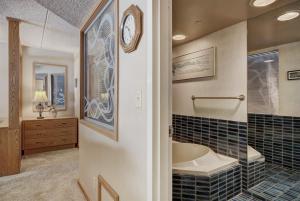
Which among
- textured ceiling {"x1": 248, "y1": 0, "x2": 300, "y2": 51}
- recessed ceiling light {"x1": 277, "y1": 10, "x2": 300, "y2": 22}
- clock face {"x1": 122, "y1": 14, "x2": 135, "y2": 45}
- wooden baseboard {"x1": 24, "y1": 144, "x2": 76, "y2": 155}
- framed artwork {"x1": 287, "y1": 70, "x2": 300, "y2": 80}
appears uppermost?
recessed ceiling light {"x1": 277, "y1": 10, "x2": 300, "y2": 22}

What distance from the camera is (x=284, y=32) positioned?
2250 millimetres

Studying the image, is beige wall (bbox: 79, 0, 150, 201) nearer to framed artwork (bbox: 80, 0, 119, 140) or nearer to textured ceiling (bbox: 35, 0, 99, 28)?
framed artwork (bbox: 80, 0, 119, 140)

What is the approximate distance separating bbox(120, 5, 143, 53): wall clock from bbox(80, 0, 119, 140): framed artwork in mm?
128

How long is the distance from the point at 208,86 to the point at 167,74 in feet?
5.16

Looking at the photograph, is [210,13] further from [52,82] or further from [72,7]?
[52,82]

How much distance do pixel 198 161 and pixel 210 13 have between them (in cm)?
148

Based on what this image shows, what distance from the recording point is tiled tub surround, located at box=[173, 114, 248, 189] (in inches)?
76.2

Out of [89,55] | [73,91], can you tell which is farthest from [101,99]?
[73,91]

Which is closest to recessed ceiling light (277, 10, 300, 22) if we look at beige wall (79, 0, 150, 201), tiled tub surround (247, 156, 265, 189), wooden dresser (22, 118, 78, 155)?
tiled tub surround (247, 156, 265, 189)

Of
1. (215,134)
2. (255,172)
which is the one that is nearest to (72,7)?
(215,134)

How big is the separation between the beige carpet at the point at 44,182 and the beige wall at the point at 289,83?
2968 millimetres

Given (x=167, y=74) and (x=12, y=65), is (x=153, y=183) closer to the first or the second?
(x=167, y=74)

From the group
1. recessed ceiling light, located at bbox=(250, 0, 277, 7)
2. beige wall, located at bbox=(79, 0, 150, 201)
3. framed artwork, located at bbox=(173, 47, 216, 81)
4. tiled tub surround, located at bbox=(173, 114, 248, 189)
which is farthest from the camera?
framed artwork, located at bbox=(173, 47, 216, 81)

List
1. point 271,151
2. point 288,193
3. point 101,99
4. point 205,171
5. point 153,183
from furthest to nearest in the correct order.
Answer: point 271,151
point 288,193
point 101,99
point 205,171
point 153,183
